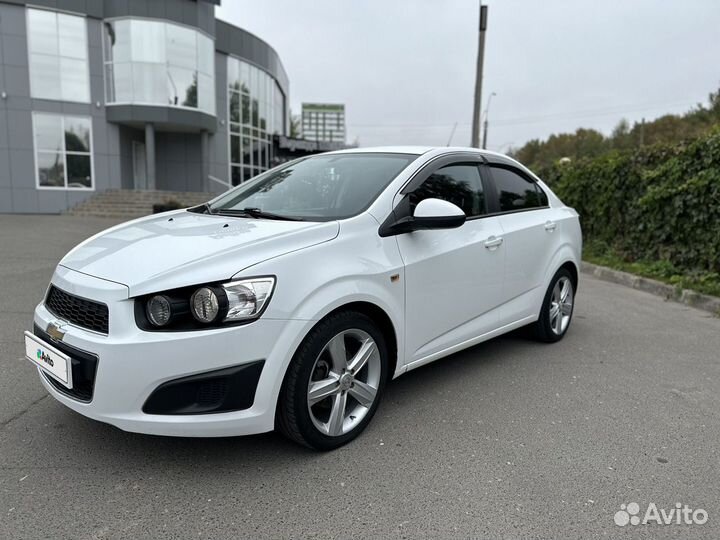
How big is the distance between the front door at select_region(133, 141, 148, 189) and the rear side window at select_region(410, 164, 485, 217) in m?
23.1

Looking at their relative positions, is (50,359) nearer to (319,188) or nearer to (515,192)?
(319,188)

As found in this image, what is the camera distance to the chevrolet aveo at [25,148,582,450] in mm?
2404

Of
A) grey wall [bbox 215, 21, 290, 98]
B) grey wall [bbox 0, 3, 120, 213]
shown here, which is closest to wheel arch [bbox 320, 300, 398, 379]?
grey wall [bbox 0, 3, 120, 213]

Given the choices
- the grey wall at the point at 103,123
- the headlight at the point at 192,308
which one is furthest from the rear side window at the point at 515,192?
the grey wall at the point at 103,123

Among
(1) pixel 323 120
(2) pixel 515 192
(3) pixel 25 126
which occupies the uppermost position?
(1) pixel 323 120

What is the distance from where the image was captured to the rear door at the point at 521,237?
414cm

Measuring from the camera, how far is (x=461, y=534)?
2258mm

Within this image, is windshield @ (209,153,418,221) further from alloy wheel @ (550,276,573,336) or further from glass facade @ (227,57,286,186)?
glass facade @ (227,57,286,186)

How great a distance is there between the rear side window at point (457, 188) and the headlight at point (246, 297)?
1.30 meters

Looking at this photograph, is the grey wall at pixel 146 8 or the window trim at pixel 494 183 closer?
the window trim at pixel 494 183

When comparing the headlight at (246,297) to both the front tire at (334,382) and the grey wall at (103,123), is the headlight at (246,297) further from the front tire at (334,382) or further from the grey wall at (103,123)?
the grey wall at (103,123)

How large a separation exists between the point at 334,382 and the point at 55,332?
1.39m

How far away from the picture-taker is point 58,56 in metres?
20.5

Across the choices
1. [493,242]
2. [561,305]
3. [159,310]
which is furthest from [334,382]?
[561,305]
